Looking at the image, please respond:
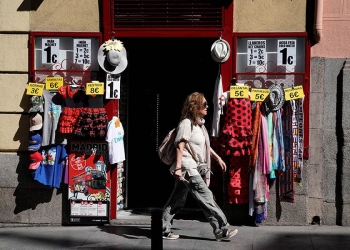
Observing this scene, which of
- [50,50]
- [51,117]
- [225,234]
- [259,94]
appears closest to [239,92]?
[259,94]

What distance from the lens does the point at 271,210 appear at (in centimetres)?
1031

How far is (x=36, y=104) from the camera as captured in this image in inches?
408

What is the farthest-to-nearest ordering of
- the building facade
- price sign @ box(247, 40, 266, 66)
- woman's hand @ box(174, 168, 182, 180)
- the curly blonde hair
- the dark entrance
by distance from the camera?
the dark entrance → price sign @ box(247, 40, 266, 66) → the building facade → the curly blonde hair → woman's hand @ box(174, 168, 182, 180)

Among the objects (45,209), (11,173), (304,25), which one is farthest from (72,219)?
(304,25)

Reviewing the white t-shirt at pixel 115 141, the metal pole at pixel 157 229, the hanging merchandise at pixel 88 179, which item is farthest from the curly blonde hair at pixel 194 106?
the metal pole at pixel 157 229

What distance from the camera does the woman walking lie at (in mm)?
8914

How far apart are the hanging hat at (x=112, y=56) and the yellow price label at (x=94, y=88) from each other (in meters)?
0.25

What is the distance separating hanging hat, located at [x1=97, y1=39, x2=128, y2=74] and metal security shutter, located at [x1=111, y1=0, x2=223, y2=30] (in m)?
0.28

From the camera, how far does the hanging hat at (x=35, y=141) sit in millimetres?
10375

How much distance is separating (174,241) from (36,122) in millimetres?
2663

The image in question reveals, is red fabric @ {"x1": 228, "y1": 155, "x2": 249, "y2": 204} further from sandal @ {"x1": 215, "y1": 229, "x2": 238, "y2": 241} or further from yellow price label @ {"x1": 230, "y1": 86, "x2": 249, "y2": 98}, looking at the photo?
sandal @ {"x1": 215, "y1": 229, "x2": 238, "y2": 241}

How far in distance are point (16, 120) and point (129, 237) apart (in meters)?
2.46

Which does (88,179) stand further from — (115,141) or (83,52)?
(83,52)

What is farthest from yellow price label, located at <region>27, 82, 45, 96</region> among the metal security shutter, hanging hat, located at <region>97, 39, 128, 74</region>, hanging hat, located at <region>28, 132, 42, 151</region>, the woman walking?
the woman walking
